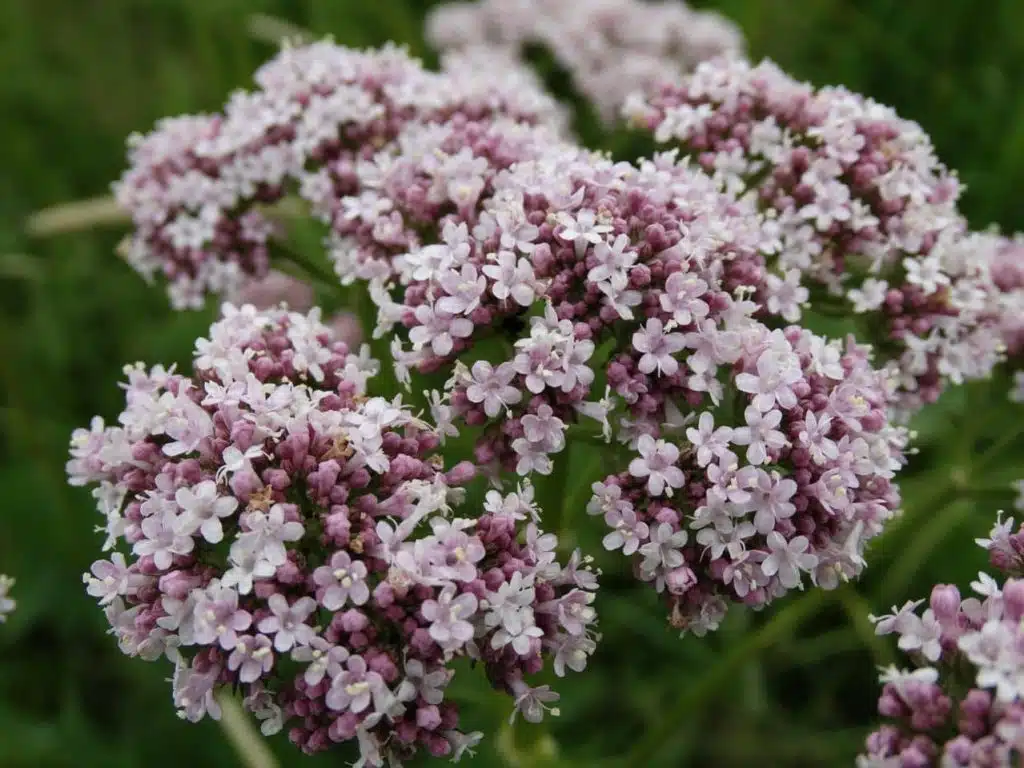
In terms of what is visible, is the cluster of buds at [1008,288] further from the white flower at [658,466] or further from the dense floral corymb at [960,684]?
the white flower at [658,466]

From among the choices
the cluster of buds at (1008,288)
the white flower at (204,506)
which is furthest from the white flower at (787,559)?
the cluster of buds at (1008,288)

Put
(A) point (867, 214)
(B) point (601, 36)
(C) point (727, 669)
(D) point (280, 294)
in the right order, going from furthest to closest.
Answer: (B) point (601, 36) → (D) point (280, 294) → (C) point (727, 669) → (A) point (867, 214)

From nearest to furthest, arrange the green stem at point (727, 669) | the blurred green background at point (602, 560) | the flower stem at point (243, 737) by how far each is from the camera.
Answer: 1. the green stem at point (727, 669)
2. the flower stem at point (243, 737)
3. the blurred green background at point (602, 560)

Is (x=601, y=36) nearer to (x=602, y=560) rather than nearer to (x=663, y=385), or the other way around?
(x=602, y=560)

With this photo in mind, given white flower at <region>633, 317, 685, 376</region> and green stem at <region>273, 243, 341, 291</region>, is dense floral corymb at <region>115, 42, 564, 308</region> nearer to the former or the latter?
green stem at <region>273, 243, 341, 291</region>

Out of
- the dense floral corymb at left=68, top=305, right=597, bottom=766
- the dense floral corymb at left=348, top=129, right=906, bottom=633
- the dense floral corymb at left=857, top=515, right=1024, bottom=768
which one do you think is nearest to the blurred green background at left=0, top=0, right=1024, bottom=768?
the dense floral corymb at left=68, top=305, right=597, bottom=766

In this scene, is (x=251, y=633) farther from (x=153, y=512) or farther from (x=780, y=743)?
(x=780, y=743)

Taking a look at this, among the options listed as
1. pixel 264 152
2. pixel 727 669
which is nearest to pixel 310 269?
pixel 264 152
